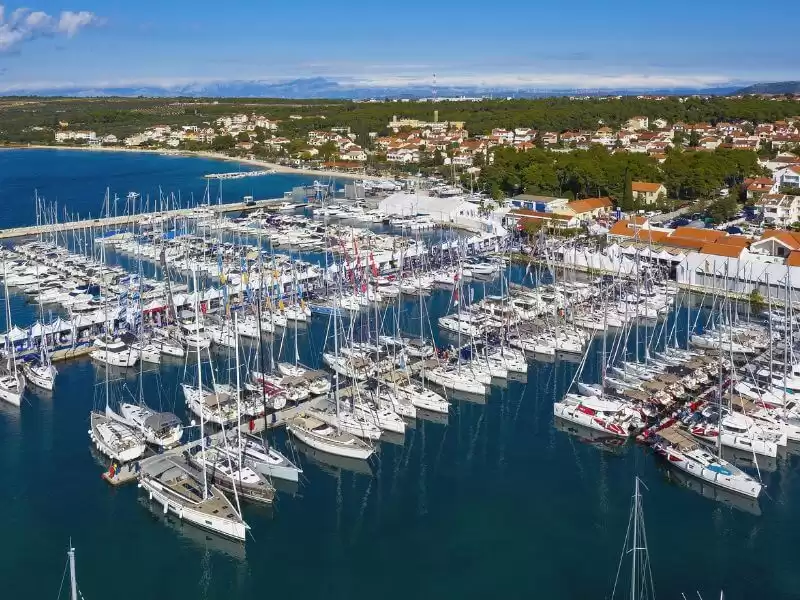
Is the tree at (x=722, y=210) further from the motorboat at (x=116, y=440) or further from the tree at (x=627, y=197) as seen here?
the motorboat at (x=116, y=440)

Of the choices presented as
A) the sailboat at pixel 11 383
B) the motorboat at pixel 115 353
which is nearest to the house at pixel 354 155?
the motorboat at pixel 115 353

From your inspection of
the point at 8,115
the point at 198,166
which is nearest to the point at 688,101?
the point at 198,166

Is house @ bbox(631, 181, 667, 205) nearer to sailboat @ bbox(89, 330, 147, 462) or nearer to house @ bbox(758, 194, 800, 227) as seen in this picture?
house @ bbox(758, 194, 800, 227)

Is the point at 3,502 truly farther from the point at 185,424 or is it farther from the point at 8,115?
the point at 8,115

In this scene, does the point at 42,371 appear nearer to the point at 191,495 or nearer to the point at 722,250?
the point at 191,495

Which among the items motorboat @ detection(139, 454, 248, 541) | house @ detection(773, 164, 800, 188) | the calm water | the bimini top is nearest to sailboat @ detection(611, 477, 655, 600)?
the calm water

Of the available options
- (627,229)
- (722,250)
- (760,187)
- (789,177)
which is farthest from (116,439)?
(789,177)
